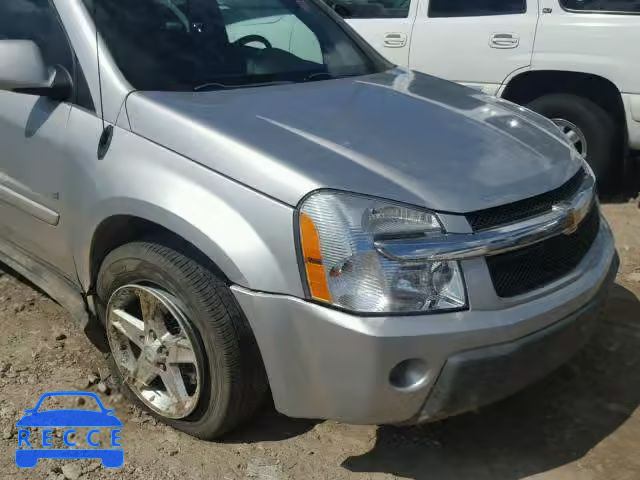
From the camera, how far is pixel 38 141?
3.01 metres

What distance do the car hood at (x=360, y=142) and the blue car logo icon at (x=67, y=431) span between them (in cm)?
118

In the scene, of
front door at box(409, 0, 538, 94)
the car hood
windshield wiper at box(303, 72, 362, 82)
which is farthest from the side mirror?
front door at box(409, 0, 538, 94)

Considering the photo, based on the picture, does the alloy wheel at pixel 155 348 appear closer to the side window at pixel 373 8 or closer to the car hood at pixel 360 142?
the car hood at pixel 360 142

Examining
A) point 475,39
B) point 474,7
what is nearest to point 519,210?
point 475,39

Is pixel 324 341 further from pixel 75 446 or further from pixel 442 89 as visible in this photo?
pixel 442 89

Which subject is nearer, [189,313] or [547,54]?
[189,313]

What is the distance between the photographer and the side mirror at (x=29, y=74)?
2.79 m

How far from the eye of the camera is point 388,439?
2.85 m

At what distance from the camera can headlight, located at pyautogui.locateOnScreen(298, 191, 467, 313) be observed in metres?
2.24

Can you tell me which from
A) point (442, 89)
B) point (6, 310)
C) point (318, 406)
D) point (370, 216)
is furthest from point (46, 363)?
point (442, 89)

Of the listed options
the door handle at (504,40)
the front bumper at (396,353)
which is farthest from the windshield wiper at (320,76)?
the door handle at (504,40)

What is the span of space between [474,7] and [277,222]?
4193mm

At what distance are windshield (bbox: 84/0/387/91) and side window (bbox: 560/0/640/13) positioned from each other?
7.56 feet

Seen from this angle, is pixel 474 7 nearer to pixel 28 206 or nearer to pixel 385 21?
pixel 385 21
